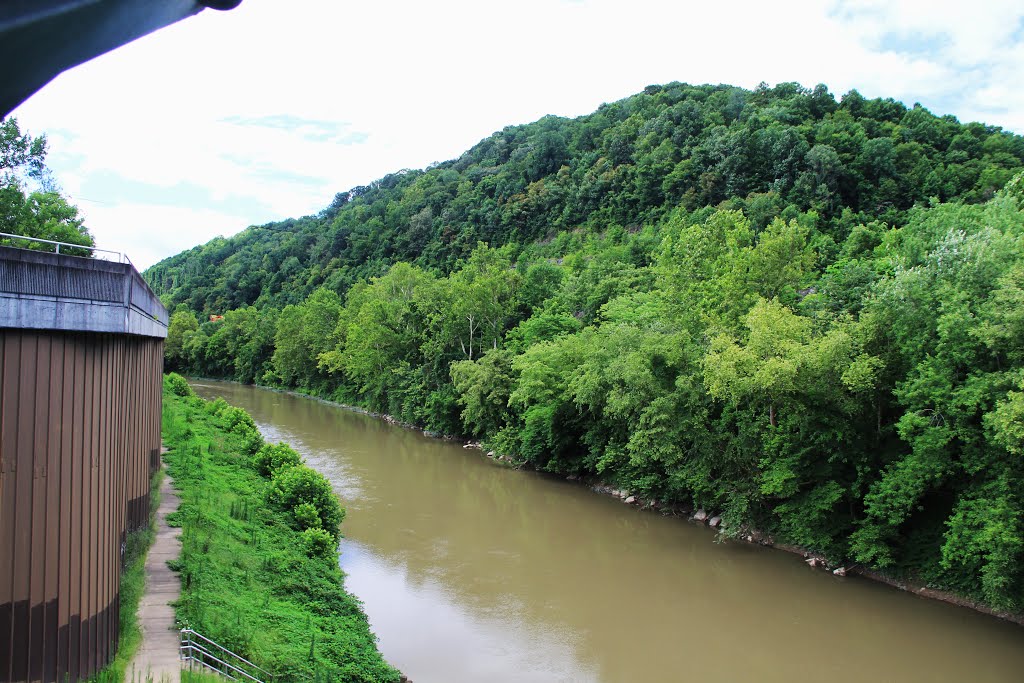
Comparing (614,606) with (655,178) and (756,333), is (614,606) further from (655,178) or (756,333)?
Result: (655,178)

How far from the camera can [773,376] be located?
17.5 m

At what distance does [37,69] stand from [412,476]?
91.0 ft

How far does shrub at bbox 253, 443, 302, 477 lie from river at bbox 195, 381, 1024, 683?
8.23ft

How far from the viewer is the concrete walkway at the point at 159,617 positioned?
9.27 m

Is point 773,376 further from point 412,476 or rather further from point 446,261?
point 446,261

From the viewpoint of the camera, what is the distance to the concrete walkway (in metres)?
9.27

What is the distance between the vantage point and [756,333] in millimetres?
18453

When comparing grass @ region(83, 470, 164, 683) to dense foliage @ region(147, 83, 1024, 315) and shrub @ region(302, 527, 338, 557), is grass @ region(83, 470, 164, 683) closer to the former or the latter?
shrub @ region(302, 527, 338, 557)

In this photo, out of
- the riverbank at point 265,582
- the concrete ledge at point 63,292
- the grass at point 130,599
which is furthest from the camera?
the riverbank at point 265,582

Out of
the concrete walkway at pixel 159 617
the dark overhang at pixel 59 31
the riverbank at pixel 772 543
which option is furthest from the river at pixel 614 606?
the dark overhang at pixel 59 31

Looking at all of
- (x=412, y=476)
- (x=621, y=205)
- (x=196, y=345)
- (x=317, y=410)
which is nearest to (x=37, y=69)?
(x=412, y=476)

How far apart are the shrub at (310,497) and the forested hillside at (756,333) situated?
31.0ft

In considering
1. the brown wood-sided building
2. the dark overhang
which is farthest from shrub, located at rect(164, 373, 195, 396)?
the dark overhang

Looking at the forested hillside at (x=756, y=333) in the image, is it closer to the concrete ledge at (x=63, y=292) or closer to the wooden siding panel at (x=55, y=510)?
the concrete ledge at (x=63, y=292)
